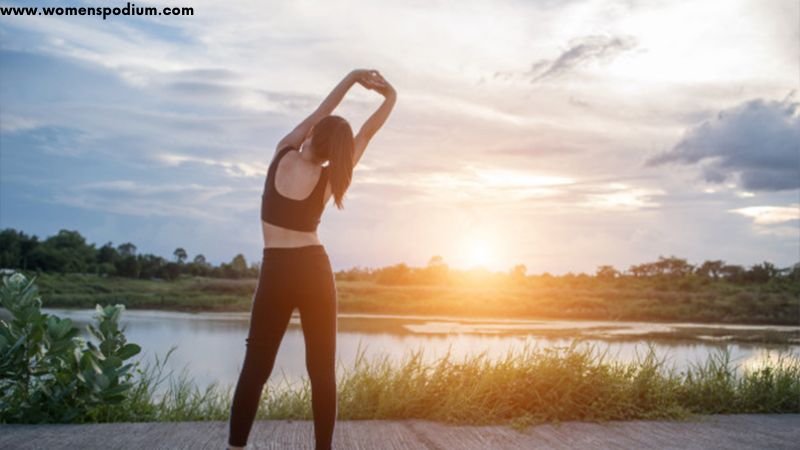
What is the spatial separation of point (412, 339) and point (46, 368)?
546 centimetres

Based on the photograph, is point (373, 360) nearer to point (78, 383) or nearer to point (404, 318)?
point (78, 383)

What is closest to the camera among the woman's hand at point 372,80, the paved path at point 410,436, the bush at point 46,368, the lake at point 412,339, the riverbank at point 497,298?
the woman's hand at point 372,80

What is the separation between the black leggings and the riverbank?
14124mm

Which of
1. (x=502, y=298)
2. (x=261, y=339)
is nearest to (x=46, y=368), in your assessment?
(x=261, y=339)

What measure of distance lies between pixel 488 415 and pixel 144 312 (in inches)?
527

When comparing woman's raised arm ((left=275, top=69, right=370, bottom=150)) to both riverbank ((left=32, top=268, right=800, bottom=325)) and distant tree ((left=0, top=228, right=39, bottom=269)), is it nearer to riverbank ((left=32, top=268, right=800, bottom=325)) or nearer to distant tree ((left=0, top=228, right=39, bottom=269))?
riverbank ((left=32, top=268, right=800, bottom=325))

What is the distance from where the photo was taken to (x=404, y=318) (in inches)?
629

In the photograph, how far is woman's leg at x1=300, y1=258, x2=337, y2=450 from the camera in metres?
3.21

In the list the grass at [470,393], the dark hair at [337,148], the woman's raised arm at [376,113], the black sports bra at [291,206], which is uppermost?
the woman's raised arm at [376,113]

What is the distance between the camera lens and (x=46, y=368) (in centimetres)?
454

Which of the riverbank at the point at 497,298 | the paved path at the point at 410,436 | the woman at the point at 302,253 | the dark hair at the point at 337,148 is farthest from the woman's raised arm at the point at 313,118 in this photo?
the riverbank at the point at 497,298

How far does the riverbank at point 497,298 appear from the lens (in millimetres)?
17266

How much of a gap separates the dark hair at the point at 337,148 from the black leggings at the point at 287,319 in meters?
0.31

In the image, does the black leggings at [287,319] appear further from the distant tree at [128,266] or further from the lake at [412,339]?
the distant tree at [128,266]
